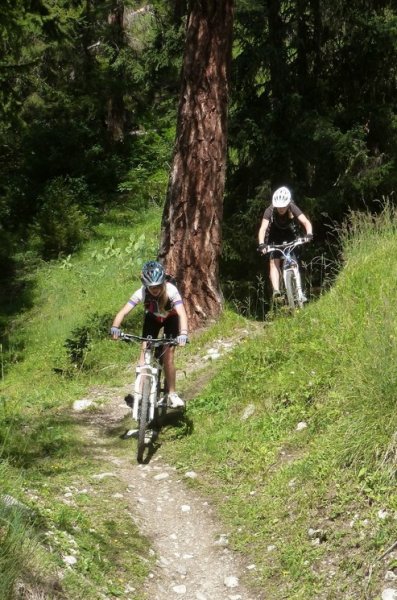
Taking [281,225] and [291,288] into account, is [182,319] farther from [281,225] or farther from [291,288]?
[281,225]

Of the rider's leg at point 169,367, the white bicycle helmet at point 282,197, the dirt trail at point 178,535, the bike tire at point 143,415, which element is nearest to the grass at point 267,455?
the dirt trail at point 178,535

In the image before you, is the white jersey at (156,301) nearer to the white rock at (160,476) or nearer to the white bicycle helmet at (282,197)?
the white rock at (160,476)

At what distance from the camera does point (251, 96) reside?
42.4 ft

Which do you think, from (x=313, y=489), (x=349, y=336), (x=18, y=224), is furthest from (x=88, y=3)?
(x=313, y=489)

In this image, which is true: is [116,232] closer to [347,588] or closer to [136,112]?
[136,112]

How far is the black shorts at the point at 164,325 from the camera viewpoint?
814cm

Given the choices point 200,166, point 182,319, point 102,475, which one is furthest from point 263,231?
point 102,475

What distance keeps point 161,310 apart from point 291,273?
2.49m

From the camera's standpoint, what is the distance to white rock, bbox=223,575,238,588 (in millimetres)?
5387

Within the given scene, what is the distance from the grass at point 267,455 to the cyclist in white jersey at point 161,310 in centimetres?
73

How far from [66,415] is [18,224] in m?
13.3

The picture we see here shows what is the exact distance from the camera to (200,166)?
36.7 feet

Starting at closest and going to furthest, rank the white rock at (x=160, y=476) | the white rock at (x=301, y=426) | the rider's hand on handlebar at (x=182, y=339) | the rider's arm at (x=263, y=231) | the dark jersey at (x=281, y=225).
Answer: the white rock at (x=301, y=426)
the white rock at (x=160, y=476)
the rider's hand on handlebar at (x=182, y=339)
the rider's arm at (x=263, y=231)
the dark jersey at (x=281, y=225)

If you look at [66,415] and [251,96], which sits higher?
[251,96]
